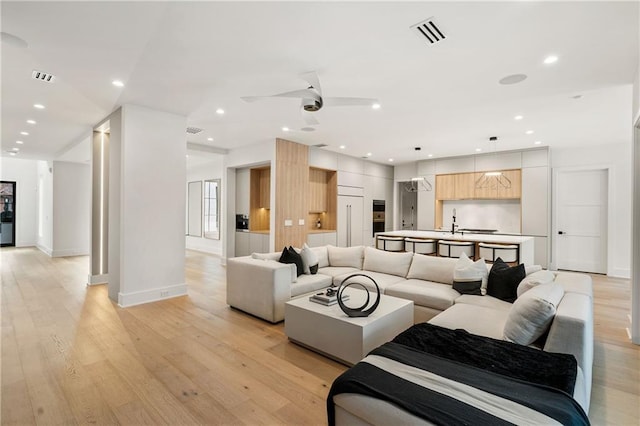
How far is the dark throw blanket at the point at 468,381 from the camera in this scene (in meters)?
1.44

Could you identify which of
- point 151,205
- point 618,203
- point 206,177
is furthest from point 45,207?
point 618,203

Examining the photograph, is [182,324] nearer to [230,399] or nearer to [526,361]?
[230,399]

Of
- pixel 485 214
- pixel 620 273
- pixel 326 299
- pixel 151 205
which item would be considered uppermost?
pixel 151 205

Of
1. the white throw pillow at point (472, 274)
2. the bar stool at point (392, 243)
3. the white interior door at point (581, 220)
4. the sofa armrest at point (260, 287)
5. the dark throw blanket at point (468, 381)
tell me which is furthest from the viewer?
the white interior door at point (581, 220)

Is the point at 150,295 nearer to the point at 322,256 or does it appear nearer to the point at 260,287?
the point at 260,287

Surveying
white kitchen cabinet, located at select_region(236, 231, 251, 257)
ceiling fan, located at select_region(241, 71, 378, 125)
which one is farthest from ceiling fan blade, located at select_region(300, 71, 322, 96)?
white kitchen cabinet, located at select_region(236, 231, 251, 257)

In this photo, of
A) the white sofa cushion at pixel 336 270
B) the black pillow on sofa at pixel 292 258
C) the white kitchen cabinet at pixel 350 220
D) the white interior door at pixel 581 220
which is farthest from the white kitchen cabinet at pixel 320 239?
the white interior door at pixel 581 220

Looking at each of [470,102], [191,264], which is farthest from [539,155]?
[191,264]

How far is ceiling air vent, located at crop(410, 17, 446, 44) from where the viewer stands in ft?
8.16

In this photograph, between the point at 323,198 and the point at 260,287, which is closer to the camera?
the point at 260,287

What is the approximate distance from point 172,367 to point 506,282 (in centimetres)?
342

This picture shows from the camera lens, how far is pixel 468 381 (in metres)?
1.69

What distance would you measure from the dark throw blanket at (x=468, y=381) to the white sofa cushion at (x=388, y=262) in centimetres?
224

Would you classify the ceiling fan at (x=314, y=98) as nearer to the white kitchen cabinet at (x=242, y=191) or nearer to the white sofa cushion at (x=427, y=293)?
the white sofa cushion at (x=427, y=293)
